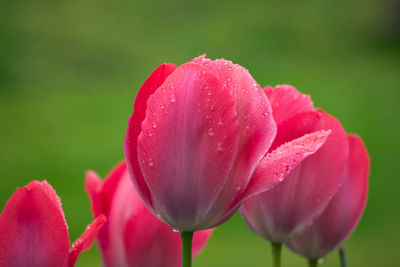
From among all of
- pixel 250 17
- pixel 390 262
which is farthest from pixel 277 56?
pixel 390 262

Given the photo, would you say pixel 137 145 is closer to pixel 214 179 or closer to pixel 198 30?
pixel 214 179

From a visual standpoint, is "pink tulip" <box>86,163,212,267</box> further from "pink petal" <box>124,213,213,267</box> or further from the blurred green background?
the blurred green background

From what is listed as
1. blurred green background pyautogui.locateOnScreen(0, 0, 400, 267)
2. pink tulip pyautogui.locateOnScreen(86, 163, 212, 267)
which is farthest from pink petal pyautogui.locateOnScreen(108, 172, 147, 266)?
blurred green background pyautogui.locateOnScreen(0, 0, 400, 267)

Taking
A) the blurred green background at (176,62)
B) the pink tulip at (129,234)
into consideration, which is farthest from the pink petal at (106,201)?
the blurred green background at (176,62)

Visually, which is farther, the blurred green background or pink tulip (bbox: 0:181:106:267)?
the blurred green background

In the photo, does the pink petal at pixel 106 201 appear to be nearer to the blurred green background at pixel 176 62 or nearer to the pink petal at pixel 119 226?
the pink petal at pixel 119 226

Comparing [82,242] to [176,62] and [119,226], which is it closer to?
[119,226]
